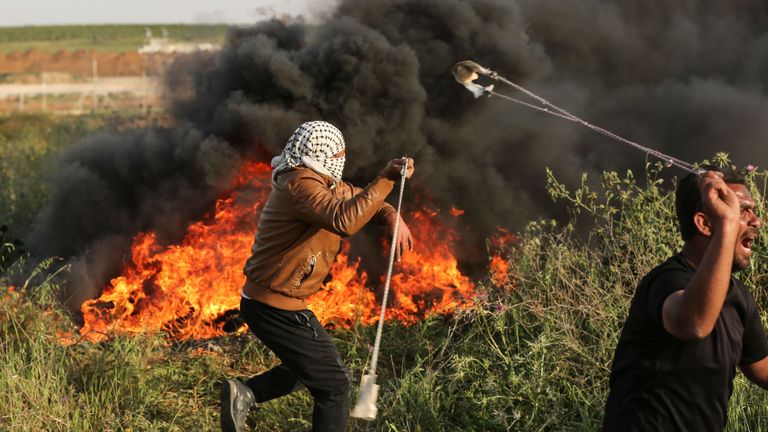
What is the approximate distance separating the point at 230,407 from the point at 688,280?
289 cm

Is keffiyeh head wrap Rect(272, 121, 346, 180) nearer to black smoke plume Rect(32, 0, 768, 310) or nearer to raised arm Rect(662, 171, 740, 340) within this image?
raised arm Rect(662, 171, 740, 340)

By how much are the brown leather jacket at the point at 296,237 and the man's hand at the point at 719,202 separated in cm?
204

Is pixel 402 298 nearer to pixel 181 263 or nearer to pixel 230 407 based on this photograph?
pixel 181 263

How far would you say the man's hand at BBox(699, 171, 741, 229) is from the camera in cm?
273

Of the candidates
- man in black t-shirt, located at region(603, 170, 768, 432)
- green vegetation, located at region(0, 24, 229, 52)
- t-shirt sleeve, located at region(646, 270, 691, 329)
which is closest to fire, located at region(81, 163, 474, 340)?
man in black t-shirt, located at region(603, 170, 768, 432)

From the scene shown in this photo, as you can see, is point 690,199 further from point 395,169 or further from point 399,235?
point 399,235

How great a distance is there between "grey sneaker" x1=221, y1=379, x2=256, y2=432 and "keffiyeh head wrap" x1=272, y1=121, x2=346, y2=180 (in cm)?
124

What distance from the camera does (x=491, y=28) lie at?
413 inches

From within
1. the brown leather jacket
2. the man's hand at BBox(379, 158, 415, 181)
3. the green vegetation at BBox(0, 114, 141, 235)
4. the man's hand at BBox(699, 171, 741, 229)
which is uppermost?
the man's hand at BBox(699, 171, 741, 229)

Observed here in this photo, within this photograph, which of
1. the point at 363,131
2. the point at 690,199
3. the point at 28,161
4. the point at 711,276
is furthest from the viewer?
the point at 28,161

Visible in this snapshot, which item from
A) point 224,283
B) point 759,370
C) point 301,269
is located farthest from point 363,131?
point 759,370

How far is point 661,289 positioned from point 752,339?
0.51 m

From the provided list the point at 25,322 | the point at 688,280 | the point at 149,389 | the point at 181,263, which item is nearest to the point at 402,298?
the point at 181,263

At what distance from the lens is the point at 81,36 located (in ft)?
227
